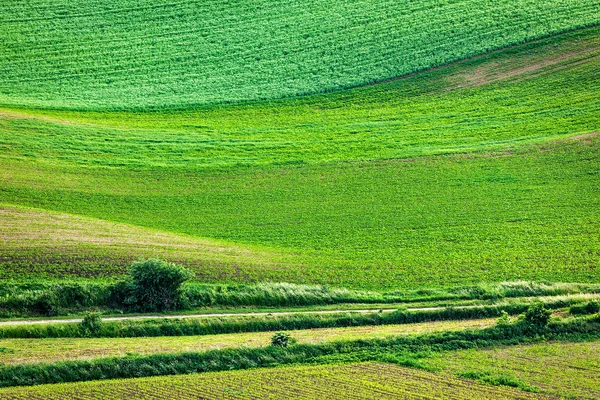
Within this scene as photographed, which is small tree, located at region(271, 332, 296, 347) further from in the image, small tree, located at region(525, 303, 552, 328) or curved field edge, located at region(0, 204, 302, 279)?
small tree, located at region(525, 303, 552, 328)

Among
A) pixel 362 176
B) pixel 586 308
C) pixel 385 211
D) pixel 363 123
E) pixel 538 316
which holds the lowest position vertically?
pixel 538 316

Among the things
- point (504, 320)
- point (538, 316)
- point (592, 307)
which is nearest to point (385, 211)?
point (504, 320)

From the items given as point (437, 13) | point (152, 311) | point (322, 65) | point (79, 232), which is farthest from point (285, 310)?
point (437, 13)

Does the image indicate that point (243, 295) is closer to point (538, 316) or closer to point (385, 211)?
point (385, 211)

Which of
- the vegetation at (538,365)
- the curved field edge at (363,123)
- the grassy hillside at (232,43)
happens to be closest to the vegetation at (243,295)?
the vegetation at (538,365)

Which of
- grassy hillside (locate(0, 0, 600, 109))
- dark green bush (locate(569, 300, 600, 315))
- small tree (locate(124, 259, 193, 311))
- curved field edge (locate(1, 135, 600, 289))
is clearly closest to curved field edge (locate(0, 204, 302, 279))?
curved field edge (locate(1, 135, 600, 289))

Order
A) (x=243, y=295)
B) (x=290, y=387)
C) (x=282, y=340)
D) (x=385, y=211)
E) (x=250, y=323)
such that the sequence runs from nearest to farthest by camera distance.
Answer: (x=290, y=387)
(x=282, y=340)
(x=250, y=323)
(x=243, y=295)
(x=385, y=211)

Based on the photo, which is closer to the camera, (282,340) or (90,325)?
(282,340)
